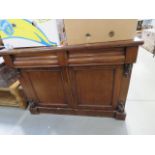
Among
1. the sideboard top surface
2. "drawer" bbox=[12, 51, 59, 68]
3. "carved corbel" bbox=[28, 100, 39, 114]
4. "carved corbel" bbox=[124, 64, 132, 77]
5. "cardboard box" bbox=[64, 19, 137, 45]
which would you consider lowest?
"carved corbel" bbox=[28, 100, 39, 114]

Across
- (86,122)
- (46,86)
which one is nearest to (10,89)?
(46,86)

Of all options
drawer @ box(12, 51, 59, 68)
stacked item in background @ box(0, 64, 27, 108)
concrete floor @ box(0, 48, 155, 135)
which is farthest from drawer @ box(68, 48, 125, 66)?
stacked item in background @ box(0, 64, 27, 108)

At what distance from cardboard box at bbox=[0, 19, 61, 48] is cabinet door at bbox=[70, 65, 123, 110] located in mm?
356

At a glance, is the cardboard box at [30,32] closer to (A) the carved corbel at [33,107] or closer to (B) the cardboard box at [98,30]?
(B) the cardboard box at [98,30]

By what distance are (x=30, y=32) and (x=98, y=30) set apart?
59 cm

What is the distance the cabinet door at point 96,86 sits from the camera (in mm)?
1248

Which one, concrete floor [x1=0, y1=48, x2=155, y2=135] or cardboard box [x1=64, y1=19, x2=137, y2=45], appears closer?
cardboard box [x1=64, y1=19, x2=137, y2=45]

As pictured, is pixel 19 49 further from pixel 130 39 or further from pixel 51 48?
pixel 130 39

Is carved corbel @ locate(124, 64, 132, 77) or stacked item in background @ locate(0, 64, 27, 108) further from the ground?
carved corbel @ locate(124, 64, 132, 77)

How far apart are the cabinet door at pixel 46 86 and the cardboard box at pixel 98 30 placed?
16.1 inches

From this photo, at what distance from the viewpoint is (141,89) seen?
2018 mm

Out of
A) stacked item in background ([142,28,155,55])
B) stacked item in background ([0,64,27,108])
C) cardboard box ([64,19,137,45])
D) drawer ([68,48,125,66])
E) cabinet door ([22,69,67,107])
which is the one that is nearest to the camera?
cardboard box ([64,19,137,45])

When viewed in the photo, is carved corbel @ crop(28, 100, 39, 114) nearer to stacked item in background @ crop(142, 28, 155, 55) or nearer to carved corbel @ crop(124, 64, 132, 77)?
carved corbel @ crop(124, 64, 132, 77)

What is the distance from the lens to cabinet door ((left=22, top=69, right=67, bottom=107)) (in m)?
1.36
